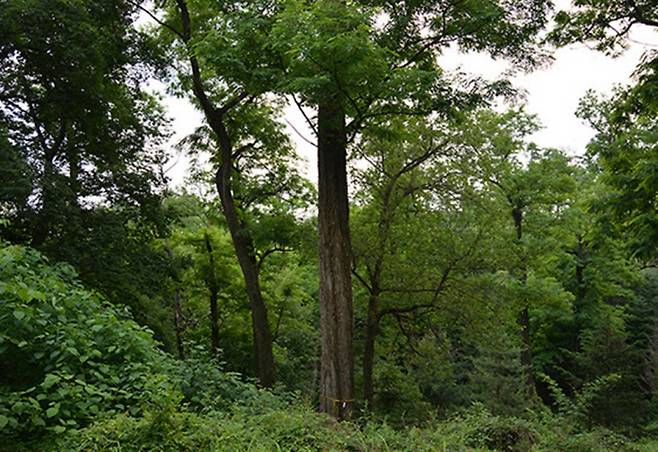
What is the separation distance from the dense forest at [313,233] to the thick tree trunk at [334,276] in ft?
0.11

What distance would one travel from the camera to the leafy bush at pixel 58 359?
3613mm

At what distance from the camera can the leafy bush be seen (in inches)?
142

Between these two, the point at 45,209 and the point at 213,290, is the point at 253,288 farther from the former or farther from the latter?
the point at 213,290

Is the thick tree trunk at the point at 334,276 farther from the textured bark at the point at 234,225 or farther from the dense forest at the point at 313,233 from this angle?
the textured bark at the point at 234,225

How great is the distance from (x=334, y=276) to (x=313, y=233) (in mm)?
6188

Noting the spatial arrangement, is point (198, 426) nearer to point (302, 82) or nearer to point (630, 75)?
point (302, 82)

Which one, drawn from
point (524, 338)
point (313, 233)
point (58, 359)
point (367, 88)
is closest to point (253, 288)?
point (313, 233)

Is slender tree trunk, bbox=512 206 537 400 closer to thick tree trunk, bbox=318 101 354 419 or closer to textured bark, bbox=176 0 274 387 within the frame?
textured bark, bbox=176 0 274 387

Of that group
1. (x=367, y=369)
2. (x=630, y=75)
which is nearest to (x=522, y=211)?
(x=367, y=369)

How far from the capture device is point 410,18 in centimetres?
795

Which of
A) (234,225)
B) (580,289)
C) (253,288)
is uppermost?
(234,225)

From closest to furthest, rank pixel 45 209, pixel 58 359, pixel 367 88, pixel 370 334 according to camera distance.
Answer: pixel 58 359, pixel 367 88, pixel 45 209, pixel 370 334

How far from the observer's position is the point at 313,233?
14.3 m

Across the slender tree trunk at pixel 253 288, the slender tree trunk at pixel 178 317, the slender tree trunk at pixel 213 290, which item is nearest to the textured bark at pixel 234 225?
the slender tree trunk at pixel 253 288
